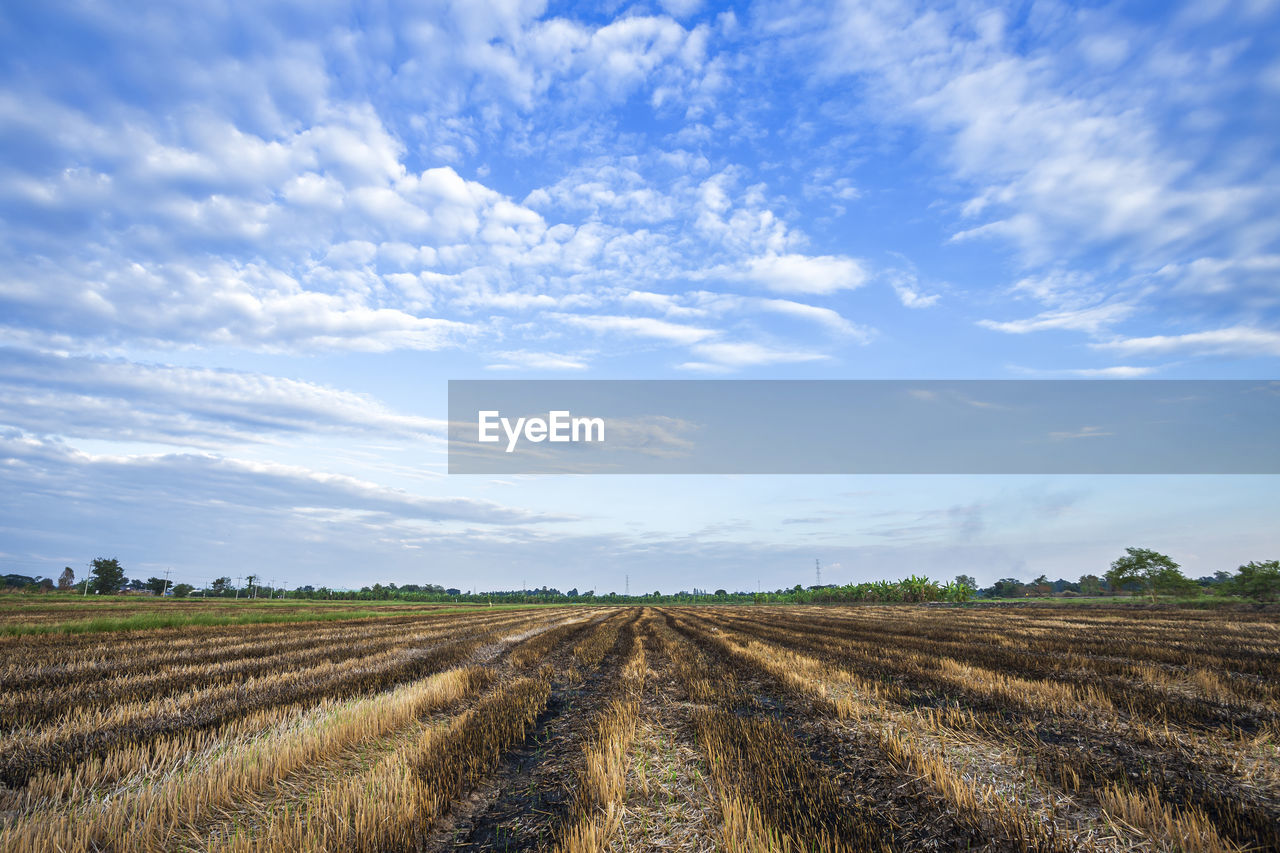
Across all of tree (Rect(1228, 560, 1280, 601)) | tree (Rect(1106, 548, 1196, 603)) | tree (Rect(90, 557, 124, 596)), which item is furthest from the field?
tree (Rect(90, 557, 124, 596))

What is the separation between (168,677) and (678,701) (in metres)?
11.2

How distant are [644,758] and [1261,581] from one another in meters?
89.9

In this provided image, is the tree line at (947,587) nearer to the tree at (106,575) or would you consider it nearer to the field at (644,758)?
the tree at (106,575)

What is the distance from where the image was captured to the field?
4363 millimetres

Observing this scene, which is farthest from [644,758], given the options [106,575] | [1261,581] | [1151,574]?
[106,575]

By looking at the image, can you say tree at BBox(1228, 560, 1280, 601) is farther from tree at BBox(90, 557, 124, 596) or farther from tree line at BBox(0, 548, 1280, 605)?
tree at BBox(90, 557, 124, 596)

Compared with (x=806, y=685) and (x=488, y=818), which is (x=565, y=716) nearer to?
(x=488, y=818)

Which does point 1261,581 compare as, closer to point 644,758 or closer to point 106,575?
point 644,758

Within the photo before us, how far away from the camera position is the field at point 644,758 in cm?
436

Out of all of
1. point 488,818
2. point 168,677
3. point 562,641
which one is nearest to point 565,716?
point 488,818

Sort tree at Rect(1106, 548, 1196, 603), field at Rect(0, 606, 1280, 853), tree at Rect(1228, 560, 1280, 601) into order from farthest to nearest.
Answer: tree at Rect(1106, 548, 1196, 603) < tree at Rect(1228, 560, 1280, 601) < field at Rect(0, 606, 1280, 853)

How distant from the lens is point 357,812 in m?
4.51

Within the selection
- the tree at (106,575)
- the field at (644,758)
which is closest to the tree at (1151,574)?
the field at (644,758)

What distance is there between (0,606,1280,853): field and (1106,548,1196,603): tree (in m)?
95.4
